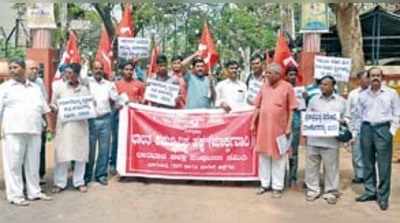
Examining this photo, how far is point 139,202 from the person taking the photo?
8344 millimetres

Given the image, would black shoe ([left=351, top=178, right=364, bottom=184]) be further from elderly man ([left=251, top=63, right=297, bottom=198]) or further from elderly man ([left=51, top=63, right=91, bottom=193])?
elderly man ([left=51, top=63, right=91, bottom=193])

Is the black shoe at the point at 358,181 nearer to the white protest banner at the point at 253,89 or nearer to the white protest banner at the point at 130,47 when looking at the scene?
the white protest banner at the point at 253,89

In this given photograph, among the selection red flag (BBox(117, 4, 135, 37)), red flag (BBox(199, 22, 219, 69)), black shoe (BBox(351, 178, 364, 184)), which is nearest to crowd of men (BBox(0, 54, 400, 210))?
black shoe (BBox(351, 178, 364, 184))

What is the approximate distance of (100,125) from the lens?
29.8 feet

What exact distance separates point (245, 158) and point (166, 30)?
24.0 meters

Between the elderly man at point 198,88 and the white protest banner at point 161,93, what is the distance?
0.21 metres

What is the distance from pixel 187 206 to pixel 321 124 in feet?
6.09

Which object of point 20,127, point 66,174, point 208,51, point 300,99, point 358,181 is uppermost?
point 208,51

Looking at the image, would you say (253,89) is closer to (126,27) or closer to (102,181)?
(102,181)

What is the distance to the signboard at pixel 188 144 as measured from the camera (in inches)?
363

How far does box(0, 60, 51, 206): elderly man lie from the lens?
7.93 meters

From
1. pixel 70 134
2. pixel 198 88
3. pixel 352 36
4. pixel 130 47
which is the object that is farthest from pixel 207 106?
pixel 352 36

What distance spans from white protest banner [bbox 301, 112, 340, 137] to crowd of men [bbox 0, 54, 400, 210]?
10 centimetres

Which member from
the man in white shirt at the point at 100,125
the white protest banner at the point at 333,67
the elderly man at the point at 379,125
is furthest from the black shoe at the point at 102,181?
the elderly man at the point at 379,125
